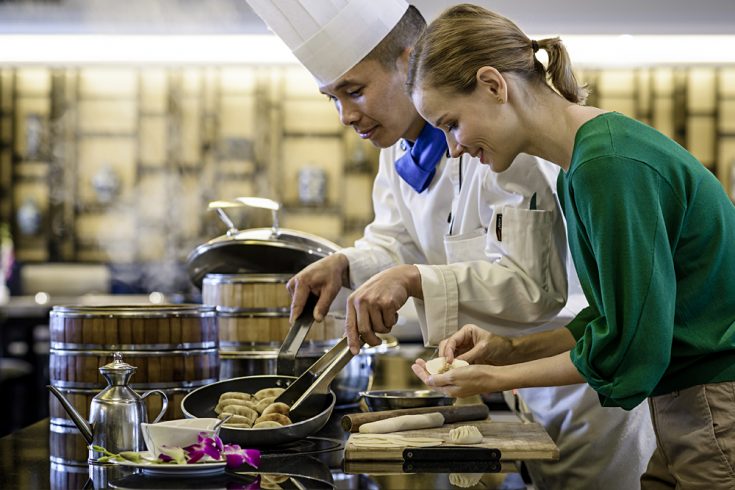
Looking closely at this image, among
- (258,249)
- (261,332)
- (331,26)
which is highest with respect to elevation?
(331,26)

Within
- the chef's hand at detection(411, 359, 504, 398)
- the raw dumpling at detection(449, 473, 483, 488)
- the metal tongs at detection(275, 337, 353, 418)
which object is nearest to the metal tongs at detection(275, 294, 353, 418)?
the metal tongs at detection(275, 337, 353, 418)

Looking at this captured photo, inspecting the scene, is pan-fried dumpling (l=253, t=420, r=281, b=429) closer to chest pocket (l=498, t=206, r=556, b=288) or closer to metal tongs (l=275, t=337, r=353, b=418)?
metal tongs (l=275, t=337, r=353, b=418)

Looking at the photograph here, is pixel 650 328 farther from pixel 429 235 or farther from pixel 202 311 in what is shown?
pixel 429 235

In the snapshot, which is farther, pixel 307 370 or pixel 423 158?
Result: pixel 423 158

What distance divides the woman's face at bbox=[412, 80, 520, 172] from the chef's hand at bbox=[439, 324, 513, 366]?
0.31 metres

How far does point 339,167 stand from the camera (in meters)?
7.95

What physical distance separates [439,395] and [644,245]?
0.80 m

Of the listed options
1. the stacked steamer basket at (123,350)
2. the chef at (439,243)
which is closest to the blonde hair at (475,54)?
the chef at (439,243)

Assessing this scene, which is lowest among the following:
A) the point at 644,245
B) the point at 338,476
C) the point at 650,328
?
the point at 338,476

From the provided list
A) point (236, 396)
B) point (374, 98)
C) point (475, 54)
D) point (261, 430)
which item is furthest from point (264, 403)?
point (374, 98)

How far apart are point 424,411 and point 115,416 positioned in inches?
25.8

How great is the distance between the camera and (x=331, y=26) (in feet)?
7.70

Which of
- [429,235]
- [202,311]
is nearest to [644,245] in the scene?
[202,311]

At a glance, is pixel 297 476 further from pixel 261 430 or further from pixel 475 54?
pixel 475 54
